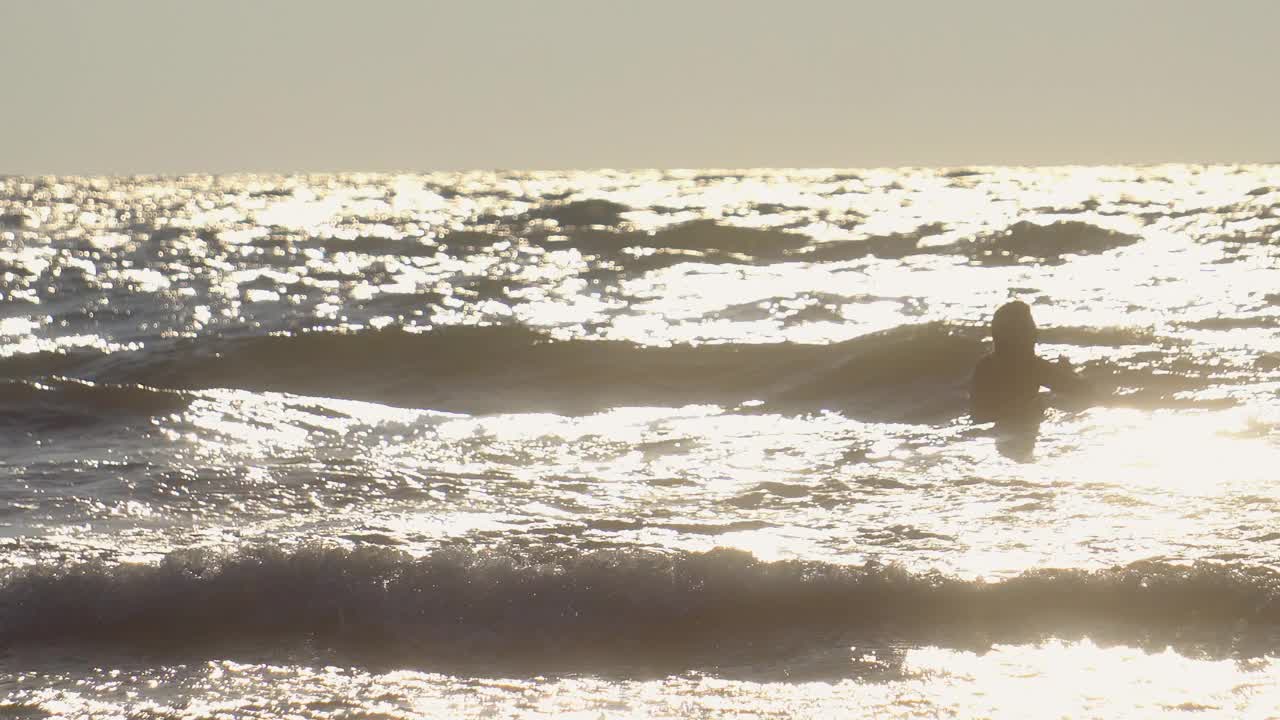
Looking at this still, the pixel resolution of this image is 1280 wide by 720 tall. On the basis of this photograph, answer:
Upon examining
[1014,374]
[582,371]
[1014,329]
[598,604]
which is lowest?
[598,604]

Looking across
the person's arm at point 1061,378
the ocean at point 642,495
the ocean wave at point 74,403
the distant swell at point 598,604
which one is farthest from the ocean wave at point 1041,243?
the distant swell at point 598,604

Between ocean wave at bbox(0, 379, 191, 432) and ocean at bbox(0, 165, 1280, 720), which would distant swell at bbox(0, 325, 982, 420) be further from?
ocean wave at bbox(0, 379, 191, 432)

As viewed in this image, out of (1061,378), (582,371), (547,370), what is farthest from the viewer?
(547,370)

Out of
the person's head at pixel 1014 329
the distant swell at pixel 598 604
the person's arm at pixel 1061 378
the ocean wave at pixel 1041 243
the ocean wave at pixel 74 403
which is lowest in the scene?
the distant swell at pixel 598 604

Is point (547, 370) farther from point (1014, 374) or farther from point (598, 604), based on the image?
point (598, 604)

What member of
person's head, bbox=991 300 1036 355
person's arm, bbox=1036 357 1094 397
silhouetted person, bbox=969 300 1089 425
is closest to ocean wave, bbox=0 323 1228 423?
silhouetted person, bbox=969 300 1089 425

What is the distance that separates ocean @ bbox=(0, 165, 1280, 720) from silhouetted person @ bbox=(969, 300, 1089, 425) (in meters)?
0.27

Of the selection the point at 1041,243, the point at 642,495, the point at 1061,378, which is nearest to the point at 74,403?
the point at 642,495

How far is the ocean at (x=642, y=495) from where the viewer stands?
4.89 m

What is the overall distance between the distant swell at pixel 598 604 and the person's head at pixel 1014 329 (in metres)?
4.48

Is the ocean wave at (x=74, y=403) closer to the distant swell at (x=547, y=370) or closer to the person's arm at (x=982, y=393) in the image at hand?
the distant swell at (x=547, y=370)

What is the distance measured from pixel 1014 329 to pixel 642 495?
12.4 feet

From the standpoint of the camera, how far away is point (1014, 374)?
9.93 m

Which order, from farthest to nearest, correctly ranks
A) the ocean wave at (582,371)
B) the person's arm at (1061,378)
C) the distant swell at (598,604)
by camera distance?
the ocean wave at (582,371)
the person's arm at (1061,378)
the distant swell at (598,604)
